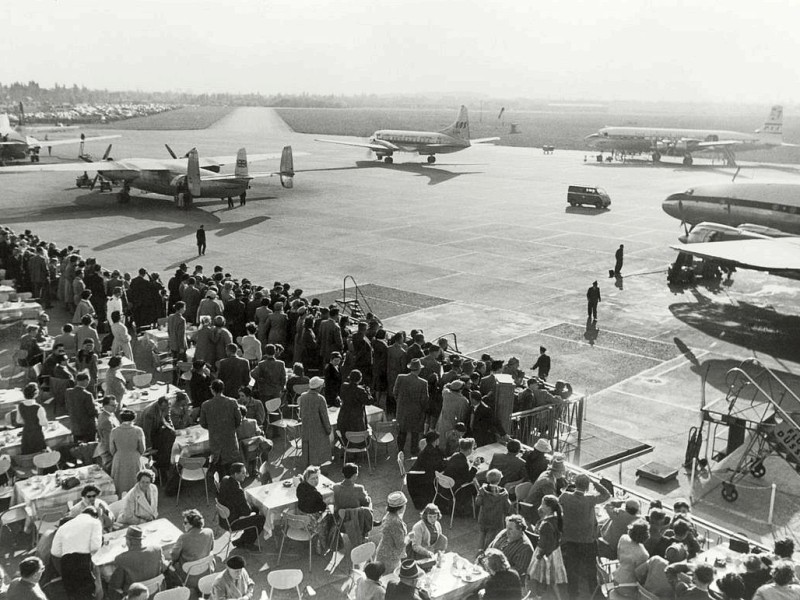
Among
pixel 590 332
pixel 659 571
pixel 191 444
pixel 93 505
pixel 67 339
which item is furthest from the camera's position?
pixel 590 332

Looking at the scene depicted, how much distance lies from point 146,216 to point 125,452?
33.7 metres

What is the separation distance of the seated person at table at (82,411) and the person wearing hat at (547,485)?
735 cm

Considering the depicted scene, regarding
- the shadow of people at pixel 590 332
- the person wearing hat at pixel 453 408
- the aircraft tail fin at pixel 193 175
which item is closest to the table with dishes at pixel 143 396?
the person wearing hat at pixel 453 408

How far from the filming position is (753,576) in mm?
8008

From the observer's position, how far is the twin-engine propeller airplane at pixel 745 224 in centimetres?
2356

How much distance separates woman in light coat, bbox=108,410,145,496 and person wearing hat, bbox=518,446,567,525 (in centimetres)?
574

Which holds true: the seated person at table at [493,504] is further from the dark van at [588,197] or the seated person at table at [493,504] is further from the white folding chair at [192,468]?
the dark van at [588,197]

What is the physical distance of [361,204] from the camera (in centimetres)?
4741

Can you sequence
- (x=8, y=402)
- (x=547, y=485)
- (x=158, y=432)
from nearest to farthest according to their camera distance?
(x=547, y=485) → (x=158, y=432) → (x=8, y=402)

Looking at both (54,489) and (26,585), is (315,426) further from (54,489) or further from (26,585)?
(26,585)

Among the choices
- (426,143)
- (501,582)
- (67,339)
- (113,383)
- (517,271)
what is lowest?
(517,271)

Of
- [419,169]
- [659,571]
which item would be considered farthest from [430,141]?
Answer: [659,571]

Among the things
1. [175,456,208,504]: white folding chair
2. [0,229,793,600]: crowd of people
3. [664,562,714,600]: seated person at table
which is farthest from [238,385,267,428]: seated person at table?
[664,562,714,600]: seated person at table

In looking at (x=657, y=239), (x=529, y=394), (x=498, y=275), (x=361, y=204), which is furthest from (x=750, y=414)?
(x=361, y=204)
